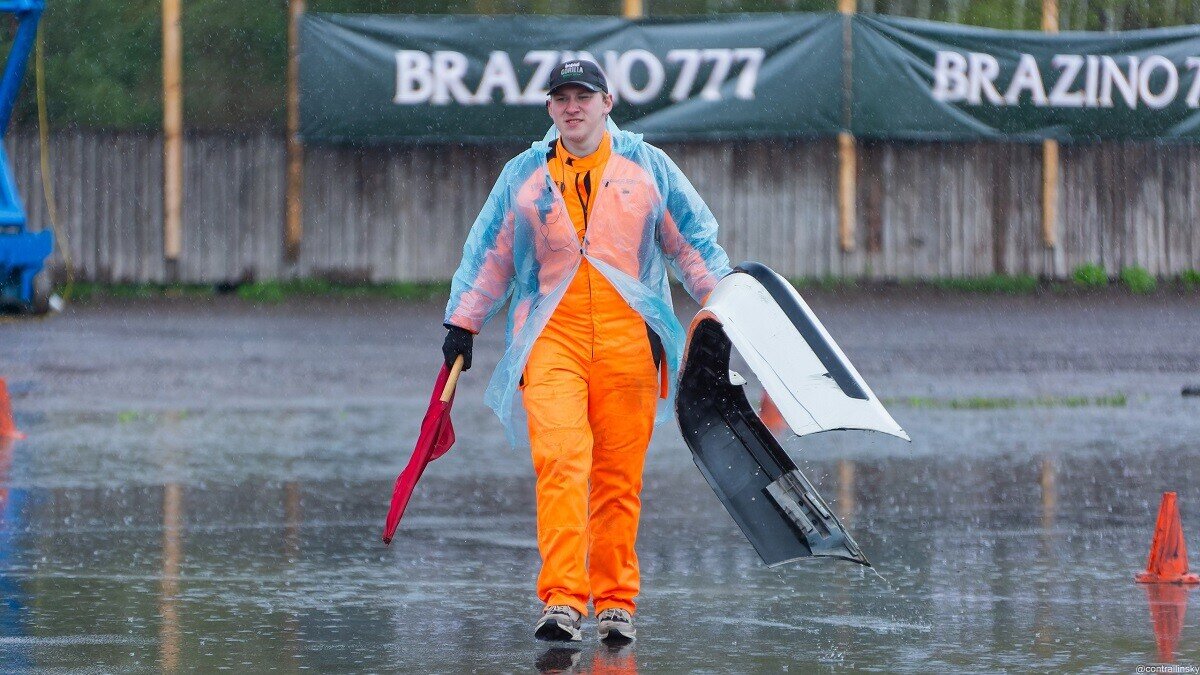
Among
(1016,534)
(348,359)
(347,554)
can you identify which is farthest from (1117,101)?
(347,554)

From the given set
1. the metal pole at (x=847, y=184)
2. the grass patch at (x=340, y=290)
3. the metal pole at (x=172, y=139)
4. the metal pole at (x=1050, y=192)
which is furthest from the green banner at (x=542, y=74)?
the metal pole at (x=1050, y=192)

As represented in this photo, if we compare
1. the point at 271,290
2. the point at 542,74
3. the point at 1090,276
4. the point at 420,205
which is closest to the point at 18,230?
the point at 271,290

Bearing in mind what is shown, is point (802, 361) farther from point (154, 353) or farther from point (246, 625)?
point (154, 353)

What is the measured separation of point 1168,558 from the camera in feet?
25.4

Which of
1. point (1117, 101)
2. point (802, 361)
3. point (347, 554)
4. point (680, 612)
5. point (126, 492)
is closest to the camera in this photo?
point (802, 361)

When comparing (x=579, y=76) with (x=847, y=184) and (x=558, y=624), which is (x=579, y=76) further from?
(x=847, y=184)

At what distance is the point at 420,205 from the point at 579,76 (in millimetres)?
14769

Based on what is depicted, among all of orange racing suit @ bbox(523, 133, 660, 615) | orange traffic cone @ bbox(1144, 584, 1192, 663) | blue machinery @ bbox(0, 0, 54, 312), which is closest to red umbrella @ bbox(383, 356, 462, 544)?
orange racing suit @ bbox(523, 133, 660, 615)

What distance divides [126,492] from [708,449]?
4071 mm

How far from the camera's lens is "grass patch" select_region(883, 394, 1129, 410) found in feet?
44.9

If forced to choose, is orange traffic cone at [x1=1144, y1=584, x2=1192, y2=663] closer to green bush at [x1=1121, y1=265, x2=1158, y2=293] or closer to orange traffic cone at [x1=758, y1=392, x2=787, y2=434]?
orange traffic cone at [x1=758, y1=392, x2=787, y2=434]

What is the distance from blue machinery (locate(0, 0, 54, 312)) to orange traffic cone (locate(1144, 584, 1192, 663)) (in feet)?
42.5

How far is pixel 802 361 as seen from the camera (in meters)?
6.80

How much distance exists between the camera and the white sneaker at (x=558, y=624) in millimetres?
6637
